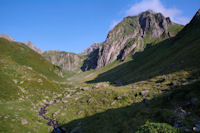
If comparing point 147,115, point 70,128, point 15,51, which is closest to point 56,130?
point 70,128

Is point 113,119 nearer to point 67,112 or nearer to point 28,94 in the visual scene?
point 67,112

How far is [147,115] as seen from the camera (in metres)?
22.0

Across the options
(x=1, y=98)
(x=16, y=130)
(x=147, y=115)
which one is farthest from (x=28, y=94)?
(x=147, y=115)

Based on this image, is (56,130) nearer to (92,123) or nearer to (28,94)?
(92,123)

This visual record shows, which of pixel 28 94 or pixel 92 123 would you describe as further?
pixel 28 94

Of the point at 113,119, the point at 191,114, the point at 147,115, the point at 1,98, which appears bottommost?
the point at 113,119

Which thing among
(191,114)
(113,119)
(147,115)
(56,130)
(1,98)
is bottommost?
(56,130)

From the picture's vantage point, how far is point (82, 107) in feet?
131

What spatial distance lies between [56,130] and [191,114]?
97.6 feet

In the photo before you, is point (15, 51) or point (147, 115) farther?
point (15, 51)

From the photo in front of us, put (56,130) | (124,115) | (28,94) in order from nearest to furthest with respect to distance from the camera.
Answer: (124,115), (56,130), (28,94)

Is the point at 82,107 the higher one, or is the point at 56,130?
the point at 82,107

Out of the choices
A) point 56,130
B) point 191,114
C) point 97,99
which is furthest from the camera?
point 97,99

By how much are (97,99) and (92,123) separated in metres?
15.1
